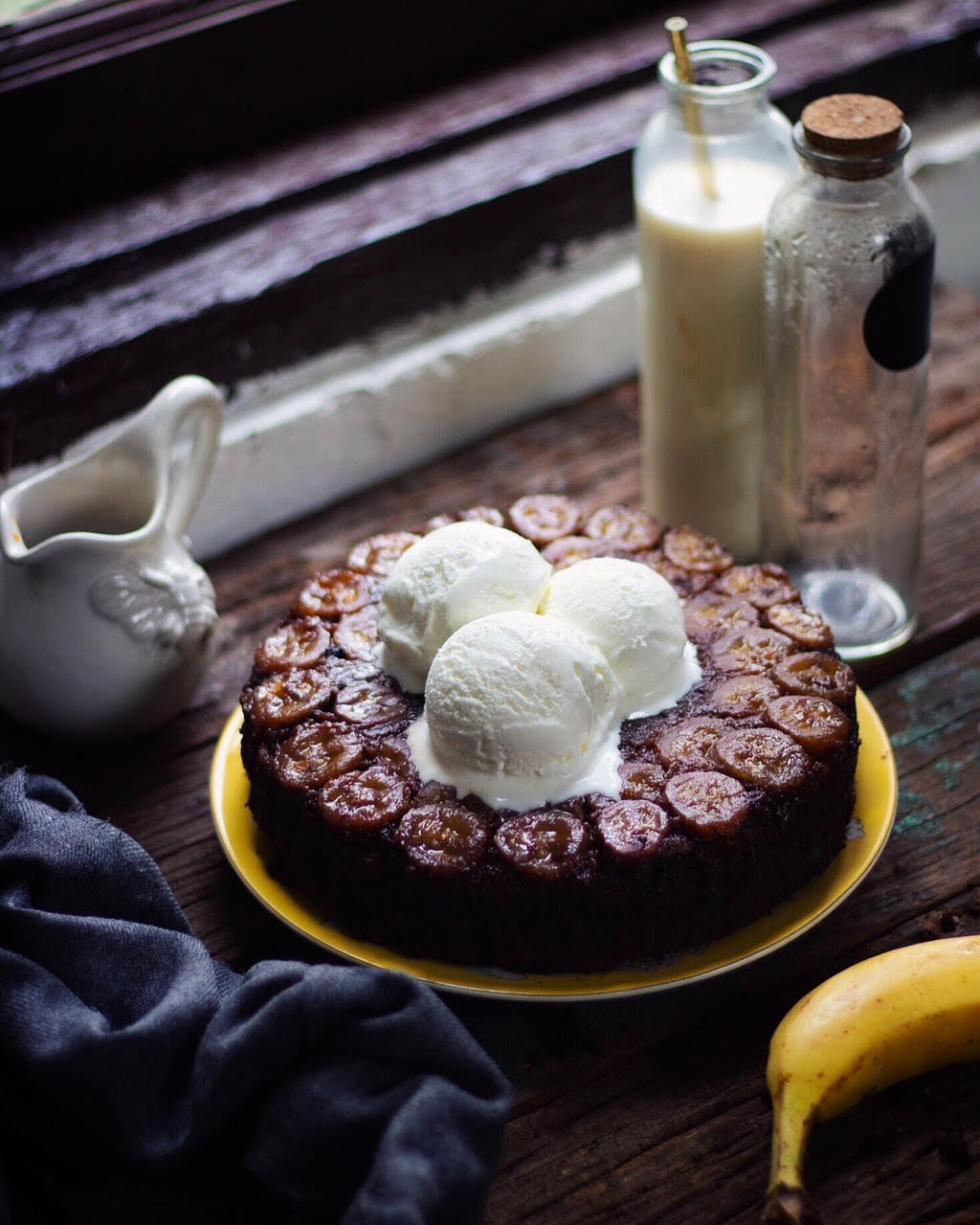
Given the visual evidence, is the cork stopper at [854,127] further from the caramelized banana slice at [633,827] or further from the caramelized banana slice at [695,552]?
the caramelized banana slice at [633,827]

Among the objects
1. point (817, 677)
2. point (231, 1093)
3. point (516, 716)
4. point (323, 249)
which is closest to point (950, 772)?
point (817, 677)

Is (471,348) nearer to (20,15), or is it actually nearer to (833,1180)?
(20,15)

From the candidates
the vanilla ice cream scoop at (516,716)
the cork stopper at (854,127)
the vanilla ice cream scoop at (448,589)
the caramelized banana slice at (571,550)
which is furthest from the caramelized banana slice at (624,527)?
the cork stopper at (854,127)

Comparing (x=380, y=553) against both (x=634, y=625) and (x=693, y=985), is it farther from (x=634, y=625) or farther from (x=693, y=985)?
(x=693, y=985)

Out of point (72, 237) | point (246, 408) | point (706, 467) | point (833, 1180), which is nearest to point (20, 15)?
point (72, 237)

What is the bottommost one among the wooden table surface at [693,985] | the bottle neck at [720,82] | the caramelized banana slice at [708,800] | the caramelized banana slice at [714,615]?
the wooden table surface at [693,985]

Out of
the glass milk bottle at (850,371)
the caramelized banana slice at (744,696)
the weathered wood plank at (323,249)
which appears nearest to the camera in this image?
the caramelized banana slice at (744,696)
